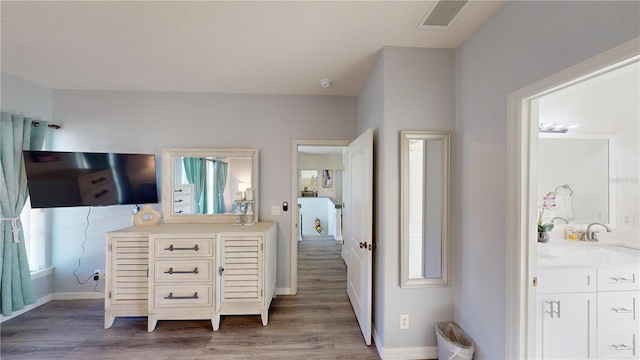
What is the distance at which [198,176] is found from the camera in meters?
2.86

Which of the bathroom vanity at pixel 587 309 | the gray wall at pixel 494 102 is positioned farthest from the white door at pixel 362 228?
the bathroom vanity at pixel 587 309

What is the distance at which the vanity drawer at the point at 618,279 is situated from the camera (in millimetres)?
1607

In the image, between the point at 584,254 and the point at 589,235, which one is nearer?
the point at 584,254

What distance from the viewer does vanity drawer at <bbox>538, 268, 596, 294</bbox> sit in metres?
1.59

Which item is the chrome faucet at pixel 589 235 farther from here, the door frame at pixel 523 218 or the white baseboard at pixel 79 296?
the white baseboard at pixel 79 296

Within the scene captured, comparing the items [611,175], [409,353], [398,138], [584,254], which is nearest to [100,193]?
[398,138]

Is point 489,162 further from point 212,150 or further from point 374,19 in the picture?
point 212,150

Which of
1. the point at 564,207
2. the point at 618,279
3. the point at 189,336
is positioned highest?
the point at 564,207

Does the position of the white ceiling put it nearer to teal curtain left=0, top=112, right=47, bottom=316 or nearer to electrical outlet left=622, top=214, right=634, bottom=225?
teal curtain left=0, top=112, right=47, bottom=316

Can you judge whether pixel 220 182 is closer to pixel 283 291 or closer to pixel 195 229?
pixel 195 229

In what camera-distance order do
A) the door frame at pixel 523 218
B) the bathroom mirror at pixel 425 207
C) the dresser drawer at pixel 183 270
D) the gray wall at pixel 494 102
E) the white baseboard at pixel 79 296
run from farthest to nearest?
1. the white baseboard at pixel 79 296
2. the dresser drawer at pixel 183 270
3. the bathroom mirror at pixel 425 207
4. the door frame at pixel 523 218
5. the gray wall at pixel 494 102

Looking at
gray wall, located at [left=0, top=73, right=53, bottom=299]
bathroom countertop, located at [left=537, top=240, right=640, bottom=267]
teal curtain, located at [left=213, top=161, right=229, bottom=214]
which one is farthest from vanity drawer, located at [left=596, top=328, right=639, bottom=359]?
gray wall, located at [left=0, top=73, right=53, bottom=299]

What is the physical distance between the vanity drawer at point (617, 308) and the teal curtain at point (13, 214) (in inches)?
196

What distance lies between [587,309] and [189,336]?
3120mm
